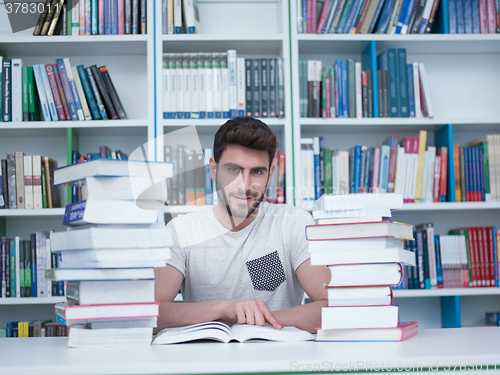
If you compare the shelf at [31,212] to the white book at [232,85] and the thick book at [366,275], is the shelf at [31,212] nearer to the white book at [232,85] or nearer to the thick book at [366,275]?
the white book at [232,85]

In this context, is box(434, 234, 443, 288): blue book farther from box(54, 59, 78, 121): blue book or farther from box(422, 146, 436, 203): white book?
box(54, 59, 78, 121): blue book

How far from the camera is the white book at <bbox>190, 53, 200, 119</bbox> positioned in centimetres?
235

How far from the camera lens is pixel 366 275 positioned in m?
1.00

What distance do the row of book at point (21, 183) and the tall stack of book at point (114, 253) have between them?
1.42 m

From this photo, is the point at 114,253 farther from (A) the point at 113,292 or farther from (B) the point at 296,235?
(B) the point at 296,235

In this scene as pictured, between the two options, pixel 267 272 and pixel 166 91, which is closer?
pixel 267 272

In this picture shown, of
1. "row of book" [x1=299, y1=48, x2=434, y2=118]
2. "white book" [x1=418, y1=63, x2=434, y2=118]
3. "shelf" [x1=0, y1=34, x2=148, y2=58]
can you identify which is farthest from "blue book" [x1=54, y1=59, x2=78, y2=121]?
"white book" [x1=418, y1=63, x2=434, y2=118]

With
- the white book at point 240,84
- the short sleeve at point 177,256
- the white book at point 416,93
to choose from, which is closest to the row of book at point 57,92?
the white book at point 240,84

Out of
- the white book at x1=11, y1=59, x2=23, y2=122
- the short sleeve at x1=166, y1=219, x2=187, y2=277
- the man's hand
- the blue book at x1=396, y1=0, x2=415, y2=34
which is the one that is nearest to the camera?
the man's hand

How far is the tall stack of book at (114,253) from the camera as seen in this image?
0.96 metres

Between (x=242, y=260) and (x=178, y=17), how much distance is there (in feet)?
4.33

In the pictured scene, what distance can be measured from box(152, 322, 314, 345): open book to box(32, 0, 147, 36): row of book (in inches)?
68.5

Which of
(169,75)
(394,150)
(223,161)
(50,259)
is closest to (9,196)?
(50,259)

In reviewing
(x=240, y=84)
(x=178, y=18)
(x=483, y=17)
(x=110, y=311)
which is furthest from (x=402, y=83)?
(x=110, y=311)
